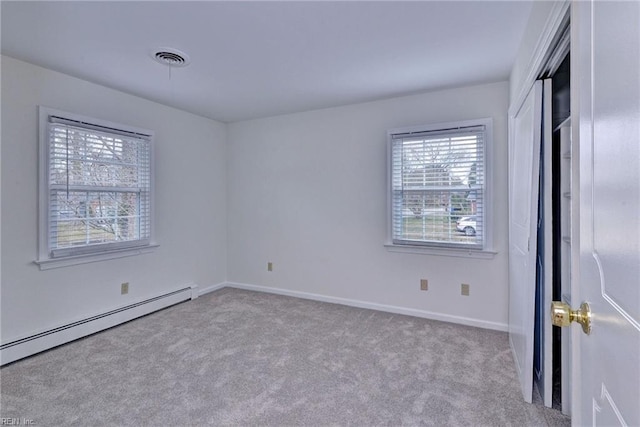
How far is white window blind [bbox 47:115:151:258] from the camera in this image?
2830 millimetres

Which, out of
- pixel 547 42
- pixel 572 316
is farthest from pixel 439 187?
pixel 572 316

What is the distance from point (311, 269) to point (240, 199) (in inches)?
57.2

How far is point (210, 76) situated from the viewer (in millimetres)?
2924

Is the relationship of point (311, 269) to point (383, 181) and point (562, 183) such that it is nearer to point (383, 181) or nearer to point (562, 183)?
point (383, 181)

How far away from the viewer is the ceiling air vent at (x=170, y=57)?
2436 millimetres

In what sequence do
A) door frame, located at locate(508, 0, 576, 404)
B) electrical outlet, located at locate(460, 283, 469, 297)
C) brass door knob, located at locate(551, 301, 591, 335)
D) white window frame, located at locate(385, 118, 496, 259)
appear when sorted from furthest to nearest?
1. electrical outlet, located at locate(460, 283, 469, 297)
2. white window frame, located at locate(385, 118, 496, 259)
3. door frame, located at locate(508, 0, 576, 404)
4. brass door knob, located at locate(551, 301, 591, 335)

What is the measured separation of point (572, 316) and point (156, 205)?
3.86m

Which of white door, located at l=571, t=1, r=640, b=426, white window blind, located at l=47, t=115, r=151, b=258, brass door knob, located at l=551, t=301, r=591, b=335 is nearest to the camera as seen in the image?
white door, located at l=571, t=1, r=640, b=426

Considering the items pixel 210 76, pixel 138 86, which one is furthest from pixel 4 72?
pixel 210 76

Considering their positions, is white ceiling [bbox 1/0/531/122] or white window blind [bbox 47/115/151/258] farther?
white window blind [bbox 47/115/151/258]

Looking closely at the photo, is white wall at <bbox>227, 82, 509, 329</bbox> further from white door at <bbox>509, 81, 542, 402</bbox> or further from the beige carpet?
white door at <bbox>509, 81, 542, 402</bbox>

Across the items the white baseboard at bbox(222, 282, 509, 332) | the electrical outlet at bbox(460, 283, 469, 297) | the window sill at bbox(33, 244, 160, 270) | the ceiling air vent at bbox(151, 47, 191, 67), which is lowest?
the white baseboard at bbox(222, 282, 509, 332)

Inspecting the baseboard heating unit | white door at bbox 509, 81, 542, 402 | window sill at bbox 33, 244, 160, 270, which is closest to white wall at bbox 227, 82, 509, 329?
white door at bbox 509, 81, 542, 402

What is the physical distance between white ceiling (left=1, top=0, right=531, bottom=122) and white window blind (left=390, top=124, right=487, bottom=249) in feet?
1.76
